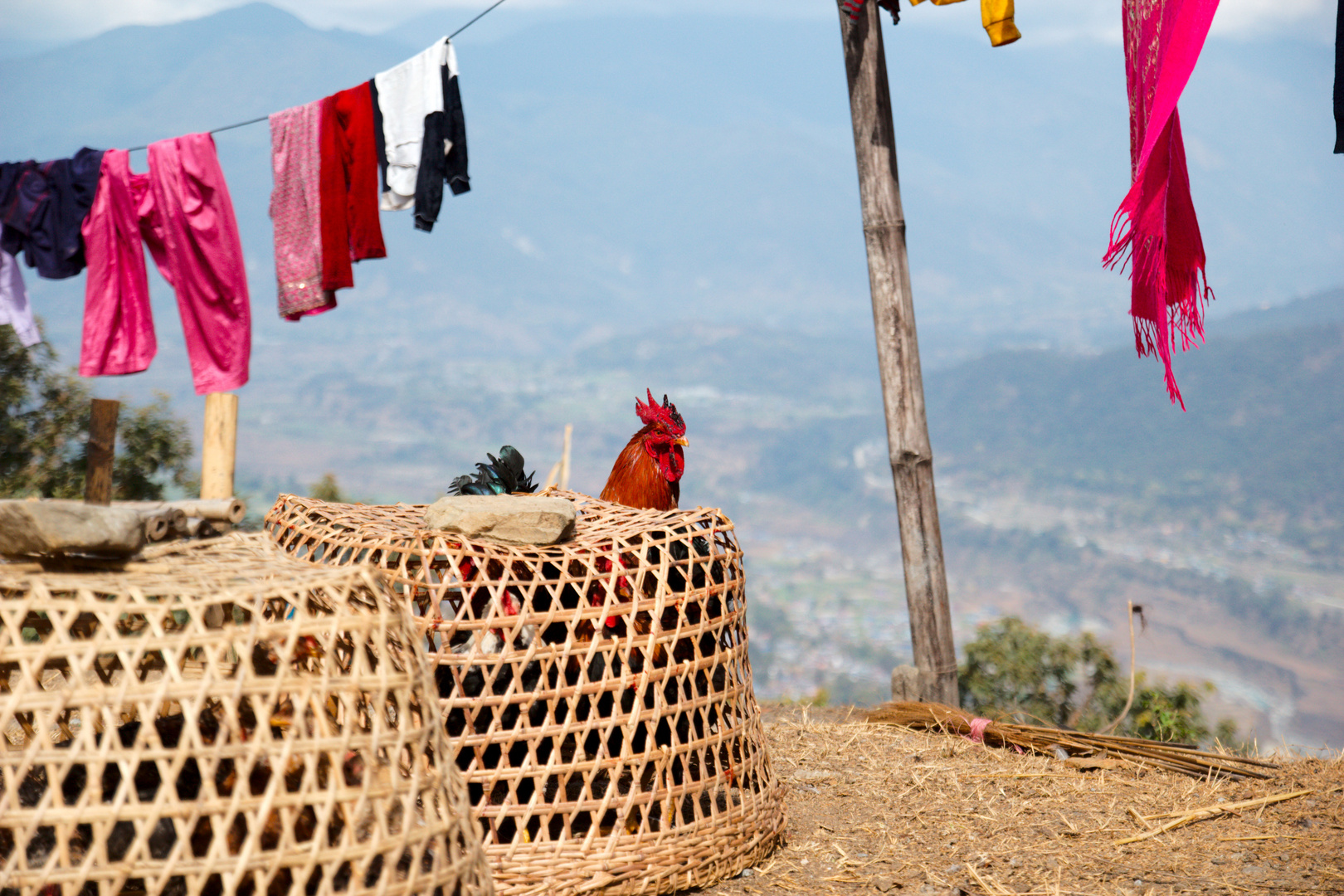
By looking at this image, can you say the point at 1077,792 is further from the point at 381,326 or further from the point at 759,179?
the point at 759,179

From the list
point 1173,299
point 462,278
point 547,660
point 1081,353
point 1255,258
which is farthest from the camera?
point 1255,258

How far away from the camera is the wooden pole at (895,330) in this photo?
17.3 ft

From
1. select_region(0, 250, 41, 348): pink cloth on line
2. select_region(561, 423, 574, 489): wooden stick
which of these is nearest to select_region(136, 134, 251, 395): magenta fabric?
select_region(0, 250, 41, 348): pink cloth on line

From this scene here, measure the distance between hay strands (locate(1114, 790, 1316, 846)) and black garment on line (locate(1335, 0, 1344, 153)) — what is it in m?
2.51

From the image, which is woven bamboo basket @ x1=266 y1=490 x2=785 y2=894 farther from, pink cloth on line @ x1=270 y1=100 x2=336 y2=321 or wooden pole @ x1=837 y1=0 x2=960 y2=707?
pink cloth on line @ x1=270 y1=100 x2=336 y2=321

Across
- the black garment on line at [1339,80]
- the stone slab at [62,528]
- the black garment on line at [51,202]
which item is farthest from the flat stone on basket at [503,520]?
the black garment on line at [51,202]

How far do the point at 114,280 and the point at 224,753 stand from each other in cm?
531

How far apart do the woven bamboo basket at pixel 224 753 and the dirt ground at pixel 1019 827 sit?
1505 mm

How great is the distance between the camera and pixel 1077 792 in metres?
4.26

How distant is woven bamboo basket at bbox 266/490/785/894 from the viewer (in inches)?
116

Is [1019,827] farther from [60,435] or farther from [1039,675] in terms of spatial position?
[60,435]

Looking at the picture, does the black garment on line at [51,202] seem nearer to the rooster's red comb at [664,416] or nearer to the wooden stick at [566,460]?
the wooden stick at [566,460]

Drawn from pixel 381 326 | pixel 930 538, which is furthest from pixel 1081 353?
pixel 930 538

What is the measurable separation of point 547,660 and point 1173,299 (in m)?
2.69
